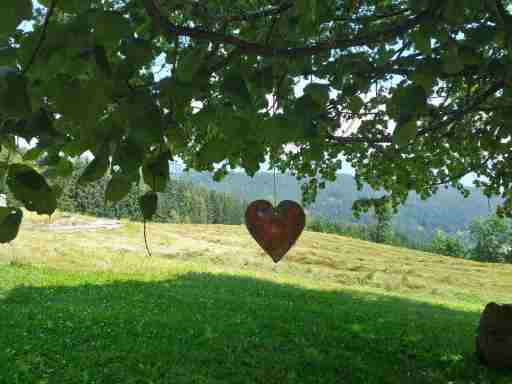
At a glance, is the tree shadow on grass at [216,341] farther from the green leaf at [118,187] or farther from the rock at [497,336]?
the green leaf at [118,187]

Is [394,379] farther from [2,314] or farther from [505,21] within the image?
[2,314]

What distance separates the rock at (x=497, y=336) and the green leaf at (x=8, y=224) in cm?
716

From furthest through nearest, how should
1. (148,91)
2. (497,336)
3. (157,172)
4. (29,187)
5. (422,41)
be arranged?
(497,336) < (422,41) < (157,172) < (148,91) < (29,187)

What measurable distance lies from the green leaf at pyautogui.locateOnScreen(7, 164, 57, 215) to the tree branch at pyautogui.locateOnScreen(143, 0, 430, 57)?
1.52ft

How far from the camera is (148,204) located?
111 cm

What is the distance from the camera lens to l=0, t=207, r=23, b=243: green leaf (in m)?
0.85

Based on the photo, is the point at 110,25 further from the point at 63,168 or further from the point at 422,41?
A: the point at 422,41

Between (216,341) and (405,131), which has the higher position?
(405,131)

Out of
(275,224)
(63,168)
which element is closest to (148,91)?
(63,168)

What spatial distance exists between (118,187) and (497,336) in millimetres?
7129

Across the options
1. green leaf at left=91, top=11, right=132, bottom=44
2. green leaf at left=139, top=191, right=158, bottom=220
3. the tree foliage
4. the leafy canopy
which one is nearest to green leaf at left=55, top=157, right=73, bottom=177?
the leafy canopy

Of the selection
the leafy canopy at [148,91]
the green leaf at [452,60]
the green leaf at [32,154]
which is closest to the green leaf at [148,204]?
the leafy canopy at [148,91]

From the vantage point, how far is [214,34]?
3.54ft

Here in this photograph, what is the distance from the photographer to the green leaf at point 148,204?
3.62 feet
